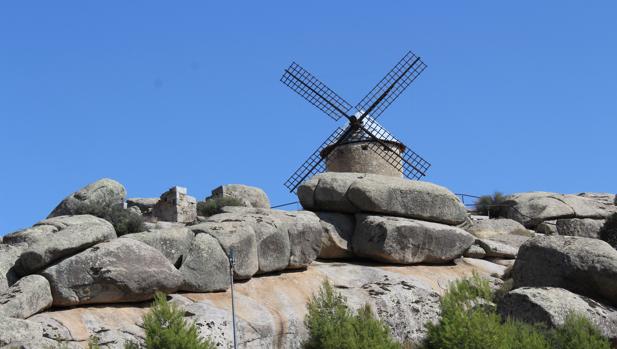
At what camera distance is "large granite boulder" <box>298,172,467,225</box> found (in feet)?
107

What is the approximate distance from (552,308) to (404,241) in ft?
24.3

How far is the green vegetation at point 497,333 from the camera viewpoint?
75.0 feet

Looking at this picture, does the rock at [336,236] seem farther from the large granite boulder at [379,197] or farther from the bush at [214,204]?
the bush at [214,204]

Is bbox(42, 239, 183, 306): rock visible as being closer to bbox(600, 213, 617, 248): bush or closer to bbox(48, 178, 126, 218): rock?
bbox(48, 178, 126, 218): rock

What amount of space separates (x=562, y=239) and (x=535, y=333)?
5781mm

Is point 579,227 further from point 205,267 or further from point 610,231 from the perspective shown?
point 205,267

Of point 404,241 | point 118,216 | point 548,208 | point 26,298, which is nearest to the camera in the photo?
point 26,298

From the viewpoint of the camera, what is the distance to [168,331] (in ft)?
70.5

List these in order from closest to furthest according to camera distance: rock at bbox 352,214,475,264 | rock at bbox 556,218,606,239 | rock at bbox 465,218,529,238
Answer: rock at bbox 352,214,475,264
rock at bbox 465,218,529,238
rock at bbox 556,218,606,239

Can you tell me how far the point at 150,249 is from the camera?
25141 mm

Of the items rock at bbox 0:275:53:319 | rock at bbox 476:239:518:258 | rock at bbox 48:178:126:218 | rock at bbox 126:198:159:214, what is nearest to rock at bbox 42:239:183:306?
rock at bbox 0:275:53:319

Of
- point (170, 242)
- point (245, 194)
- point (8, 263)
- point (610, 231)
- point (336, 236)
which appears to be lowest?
point (8, 263)

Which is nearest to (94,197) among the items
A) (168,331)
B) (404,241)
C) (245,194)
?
(245,194)

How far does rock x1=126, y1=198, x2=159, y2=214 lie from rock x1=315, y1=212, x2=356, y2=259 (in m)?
9.53
